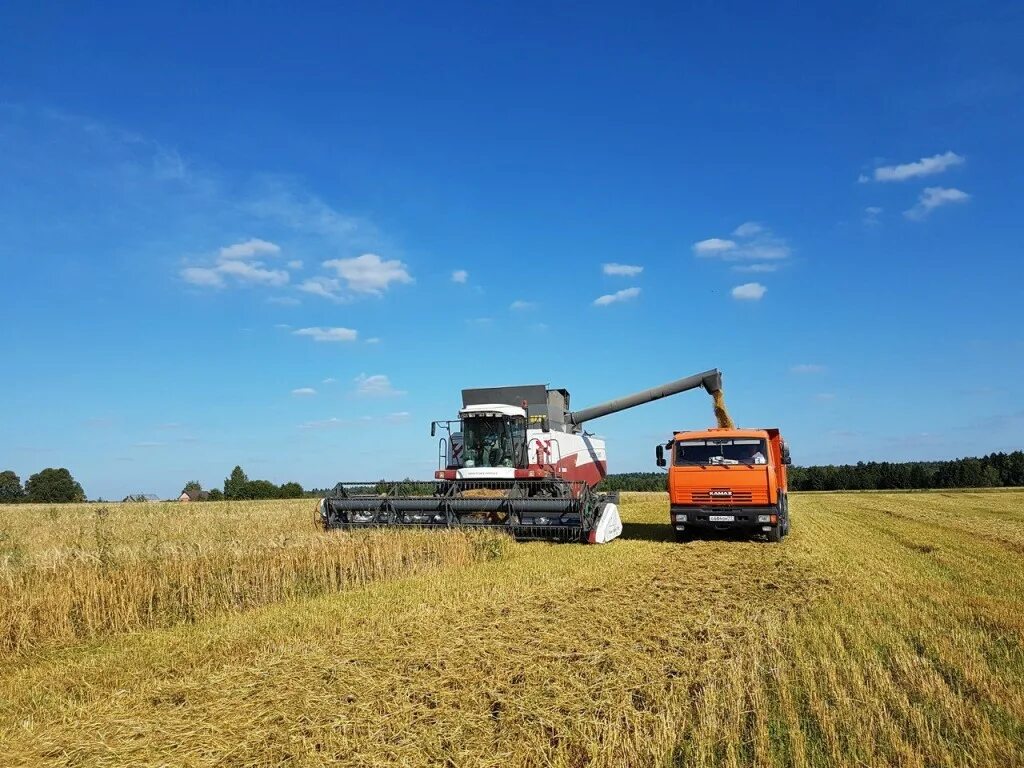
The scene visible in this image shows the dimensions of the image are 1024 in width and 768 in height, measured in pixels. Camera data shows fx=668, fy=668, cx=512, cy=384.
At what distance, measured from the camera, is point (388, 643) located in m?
5.82

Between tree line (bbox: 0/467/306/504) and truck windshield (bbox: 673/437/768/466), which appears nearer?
truck windshield (bbox: 673/437/768/466)

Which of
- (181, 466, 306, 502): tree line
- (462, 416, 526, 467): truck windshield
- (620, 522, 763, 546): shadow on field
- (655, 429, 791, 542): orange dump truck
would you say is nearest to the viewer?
(655, 429, 791, 542): orange dump truck

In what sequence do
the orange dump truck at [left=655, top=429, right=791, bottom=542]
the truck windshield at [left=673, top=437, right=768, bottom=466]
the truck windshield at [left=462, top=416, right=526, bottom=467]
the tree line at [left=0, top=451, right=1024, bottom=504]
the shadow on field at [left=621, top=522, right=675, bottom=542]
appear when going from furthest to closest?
1. the tree line at [left=0, top=451, right=1024, bottom=504]
2. the truck windshield at [left=462, top=416, right=526, bottom=467]
3. the shadow on field at [left=621, top=522, right=675, bottom=542]
4. the truck windshield at [left=673, top=437, right=768, bottom=466]
5. the orange dump truck at [left=655, top=429, right=791, bottom=542]

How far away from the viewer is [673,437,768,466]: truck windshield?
13336mm

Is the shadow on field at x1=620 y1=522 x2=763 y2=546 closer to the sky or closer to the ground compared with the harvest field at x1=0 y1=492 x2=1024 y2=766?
closer to the ground

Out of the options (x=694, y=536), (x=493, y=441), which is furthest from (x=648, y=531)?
(x=493, y=441)

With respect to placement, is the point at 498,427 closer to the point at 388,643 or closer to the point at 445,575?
the point at 445,575

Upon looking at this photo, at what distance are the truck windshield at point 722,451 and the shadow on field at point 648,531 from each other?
183 centimetres

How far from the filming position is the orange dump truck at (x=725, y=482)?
12.9 m

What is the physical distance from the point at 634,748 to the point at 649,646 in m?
2.04

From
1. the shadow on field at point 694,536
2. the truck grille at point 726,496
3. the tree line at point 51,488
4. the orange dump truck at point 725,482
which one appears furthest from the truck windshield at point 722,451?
the tree line at point 51,488

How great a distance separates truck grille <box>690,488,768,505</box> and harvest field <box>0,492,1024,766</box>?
8.43 ft

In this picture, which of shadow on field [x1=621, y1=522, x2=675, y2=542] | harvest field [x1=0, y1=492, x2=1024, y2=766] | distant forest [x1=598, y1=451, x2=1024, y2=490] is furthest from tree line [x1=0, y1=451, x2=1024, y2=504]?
harvest field [x1=0, y1=492, x2=1024, y2=766]

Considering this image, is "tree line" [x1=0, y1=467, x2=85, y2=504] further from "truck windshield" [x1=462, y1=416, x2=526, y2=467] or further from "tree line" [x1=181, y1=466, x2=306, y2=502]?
"truck windshield" [x1=462, y1=416, x2=526, y2=467]
